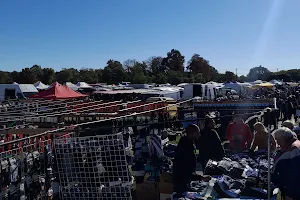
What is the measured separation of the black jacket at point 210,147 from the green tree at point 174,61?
76662 mm

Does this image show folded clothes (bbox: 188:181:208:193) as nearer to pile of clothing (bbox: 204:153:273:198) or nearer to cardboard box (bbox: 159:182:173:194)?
pile of clothing (bbox: 204:153:273:198)

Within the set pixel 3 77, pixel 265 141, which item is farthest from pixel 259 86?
pixel 3 77

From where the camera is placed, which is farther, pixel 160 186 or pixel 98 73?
pixel 98 73

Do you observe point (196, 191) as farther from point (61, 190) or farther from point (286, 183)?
point (61, 190)

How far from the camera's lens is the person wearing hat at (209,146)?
6.33 m

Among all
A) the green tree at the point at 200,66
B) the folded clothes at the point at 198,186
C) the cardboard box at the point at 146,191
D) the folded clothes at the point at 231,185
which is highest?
Answer: the green tree at the point at 200,66

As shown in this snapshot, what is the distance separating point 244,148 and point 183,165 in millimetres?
2662

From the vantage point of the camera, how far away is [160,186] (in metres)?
5.60

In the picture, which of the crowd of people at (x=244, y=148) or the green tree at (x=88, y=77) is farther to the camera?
the green tree at (x=88, y=77)

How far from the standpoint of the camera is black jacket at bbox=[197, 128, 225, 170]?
20.7 feet

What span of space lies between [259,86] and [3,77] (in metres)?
36.0

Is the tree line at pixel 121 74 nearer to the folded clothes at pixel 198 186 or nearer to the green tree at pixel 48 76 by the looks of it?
the green tree at pixel 48 76

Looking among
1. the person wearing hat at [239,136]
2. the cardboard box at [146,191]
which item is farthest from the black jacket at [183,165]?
the person wearing hat at [239,136]

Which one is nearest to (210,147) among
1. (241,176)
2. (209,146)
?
(209,146)
